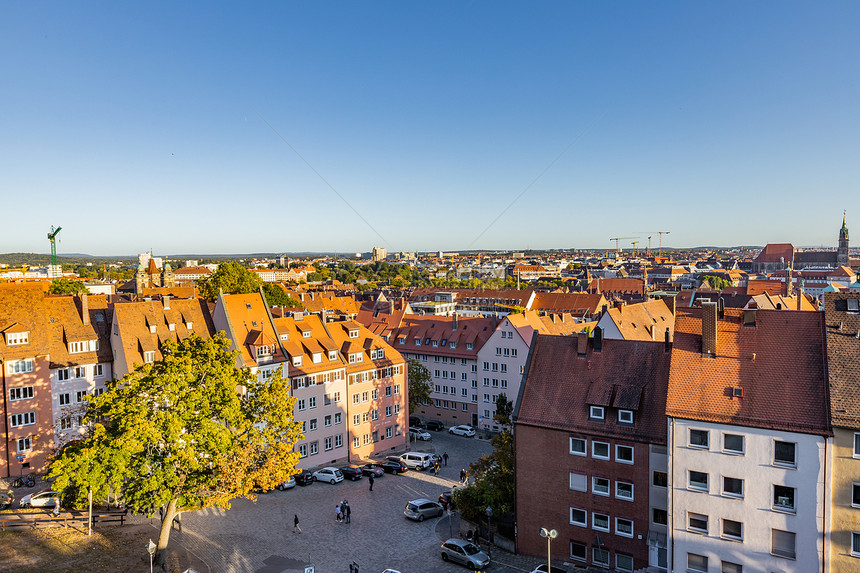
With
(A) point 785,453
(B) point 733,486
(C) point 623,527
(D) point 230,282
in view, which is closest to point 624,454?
(C) point 623,527

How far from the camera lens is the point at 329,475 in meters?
47.8

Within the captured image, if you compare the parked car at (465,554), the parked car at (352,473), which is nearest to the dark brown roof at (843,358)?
the parked car at (465,554)

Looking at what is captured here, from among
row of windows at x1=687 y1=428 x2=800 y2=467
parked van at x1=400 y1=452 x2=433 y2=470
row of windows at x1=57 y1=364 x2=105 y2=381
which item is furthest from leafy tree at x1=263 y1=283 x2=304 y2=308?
row of windows at x1=687 y1=428 x2=800 y2=467

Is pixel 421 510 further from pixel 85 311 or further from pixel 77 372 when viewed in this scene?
pixel 85 311

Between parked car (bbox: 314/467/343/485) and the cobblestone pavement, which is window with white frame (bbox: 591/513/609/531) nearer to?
the cobblestone pavement

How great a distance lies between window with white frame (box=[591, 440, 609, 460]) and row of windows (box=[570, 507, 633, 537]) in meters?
3.03

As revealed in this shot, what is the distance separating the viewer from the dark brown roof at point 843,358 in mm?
25594

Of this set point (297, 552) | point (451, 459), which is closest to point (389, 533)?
point (297, 552)

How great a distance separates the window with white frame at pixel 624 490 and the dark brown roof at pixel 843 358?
10332mm

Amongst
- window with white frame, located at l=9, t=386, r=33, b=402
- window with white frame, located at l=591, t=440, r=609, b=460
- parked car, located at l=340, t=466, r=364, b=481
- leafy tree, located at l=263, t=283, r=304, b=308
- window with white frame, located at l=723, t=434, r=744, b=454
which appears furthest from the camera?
leafy tree, located at l=263, t=283, r=304, b=308

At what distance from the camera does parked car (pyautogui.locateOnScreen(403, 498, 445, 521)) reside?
39.5 metres

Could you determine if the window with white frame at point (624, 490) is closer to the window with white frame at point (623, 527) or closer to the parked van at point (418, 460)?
the window with white frame at point (623, 527)

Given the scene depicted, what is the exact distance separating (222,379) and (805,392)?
28.5 metres

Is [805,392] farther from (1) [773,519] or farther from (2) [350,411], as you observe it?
(2) [350,411]
